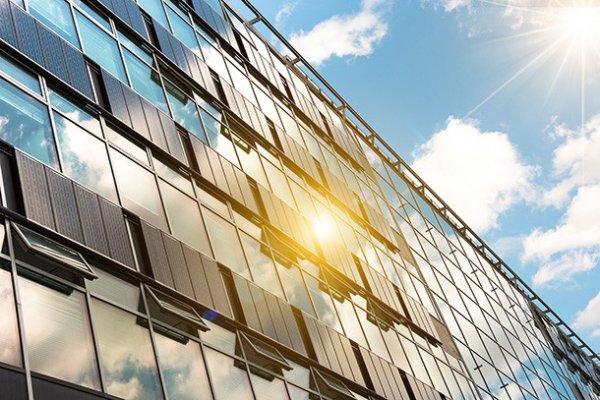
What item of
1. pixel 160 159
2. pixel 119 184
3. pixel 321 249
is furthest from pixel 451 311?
pixel 119 184

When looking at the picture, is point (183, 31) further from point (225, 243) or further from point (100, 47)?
point (225, 243)

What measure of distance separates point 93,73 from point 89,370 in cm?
804

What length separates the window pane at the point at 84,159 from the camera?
12.9 metres

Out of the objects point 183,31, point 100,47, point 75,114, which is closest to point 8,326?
point 75,114

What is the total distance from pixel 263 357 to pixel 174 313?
300cm

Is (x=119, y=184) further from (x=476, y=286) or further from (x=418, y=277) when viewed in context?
(x=476, y=286)

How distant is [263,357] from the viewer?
15055 mm

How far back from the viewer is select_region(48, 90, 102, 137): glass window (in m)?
13.8

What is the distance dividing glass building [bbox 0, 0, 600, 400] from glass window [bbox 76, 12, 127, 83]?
61 millimetres

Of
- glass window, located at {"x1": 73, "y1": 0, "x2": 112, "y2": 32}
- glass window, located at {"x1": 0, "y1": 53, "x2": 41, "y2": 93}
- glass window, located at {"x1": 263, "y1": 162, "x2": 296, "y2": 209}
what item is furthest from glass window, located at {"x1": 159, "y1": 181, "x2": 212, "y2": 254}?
glass window, located at {"x1": 263, "y1": 162, "x2": 296, "y2": 209}

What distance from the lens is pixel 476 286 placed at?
40.1m

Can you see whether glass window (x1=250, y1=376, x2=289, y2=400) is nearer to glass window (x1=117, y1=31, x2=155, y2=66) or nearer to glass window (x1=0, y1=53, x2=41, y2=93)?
glass window (x1=0, y1=53, x2=41, y2=93)

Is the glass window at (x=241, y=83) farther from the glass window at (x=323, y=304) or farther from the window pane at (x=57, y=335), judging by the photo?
the window pane at (x=57, y=335)

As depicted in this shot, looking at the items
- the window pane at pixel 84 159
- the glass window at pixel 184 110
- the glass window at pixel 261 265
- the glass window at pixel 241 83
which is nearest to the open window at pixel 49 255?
the window pane at pixel 84 159
